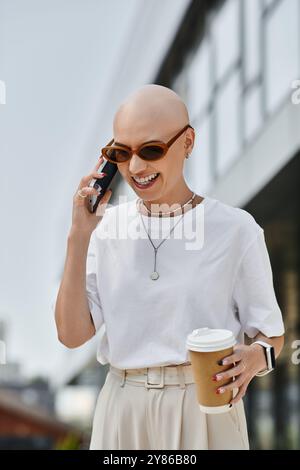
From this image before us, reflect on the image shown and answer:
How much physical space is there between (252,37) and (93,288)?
7.67 metres

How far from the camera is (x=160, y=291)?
5.08 ft

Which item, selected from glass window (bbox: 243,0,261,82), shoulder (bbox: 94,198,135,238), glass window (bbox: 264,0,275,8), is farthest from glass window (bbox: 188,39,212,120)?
shoulder (bbox: 94,198,135,238)

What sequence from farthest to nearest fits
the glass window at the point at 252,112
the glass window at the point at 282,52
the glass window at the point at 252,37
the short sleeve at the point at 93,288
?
the glass window at the point at 252,37
the glass window at the point at 252,112
the glass window at the point at 282,52
the short sleeve at the point at 93,288

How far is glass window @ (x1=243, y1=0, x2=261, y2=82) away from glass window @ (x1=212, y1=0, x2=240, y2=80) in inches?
8.3

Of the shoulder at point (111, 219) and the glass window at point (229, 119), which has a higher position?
the shoulder at point (111, 219)

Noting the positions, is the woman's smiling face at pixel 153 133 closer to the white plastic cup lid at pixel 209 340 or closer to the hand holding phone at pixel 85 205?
the hand holding phone at pixel 85 205

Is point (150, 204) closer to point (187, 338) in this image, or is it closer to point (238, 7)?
point (187, 338)

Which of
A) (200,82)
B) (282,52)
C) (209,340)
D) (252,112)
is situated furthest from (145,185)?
(200,82)

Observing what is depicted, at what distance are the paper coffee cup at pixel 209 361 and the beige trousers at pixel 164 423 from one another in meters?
0.11

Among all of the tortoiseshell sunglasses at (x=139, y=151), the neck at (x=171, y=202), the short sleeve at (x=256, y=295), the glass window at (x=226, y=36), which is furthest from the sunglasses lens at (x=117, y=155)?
the glass window at (x=226, y=36)

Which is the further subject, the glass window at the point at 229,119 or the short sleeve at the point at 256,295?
the glass window at the point at 229,119

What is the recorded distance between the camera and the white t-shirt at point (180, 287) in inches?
60.9

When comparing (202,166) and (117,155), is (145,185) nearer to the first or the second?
(117,155)
